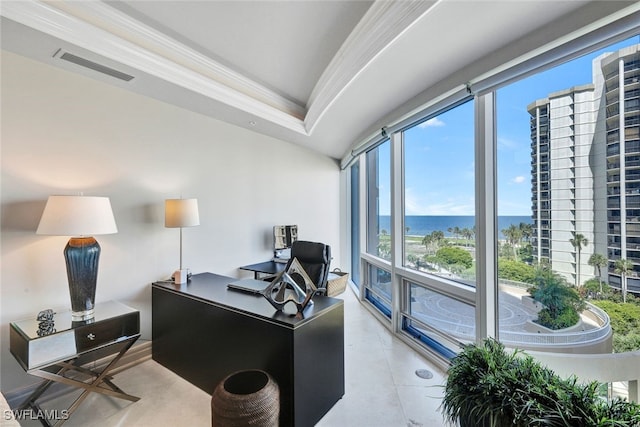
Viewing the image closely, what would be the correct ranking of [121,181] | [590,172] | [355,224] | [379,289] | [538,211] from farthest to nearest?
[355,224] → [379,289] → [121,181] → [538,211] → [590,172]

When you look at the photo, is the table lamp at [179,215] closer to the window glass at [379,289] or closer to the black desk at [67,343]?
the black desk at [67,343]

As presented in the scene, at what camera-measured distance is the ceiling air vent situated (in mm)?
2072

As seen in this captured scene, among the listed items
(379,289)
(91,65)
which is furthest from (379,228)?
(91,65)

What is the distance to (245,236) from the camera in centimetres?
383

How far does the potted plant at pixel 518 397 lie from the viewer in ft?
3.66

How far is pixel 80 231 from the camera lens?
1949 millimetres

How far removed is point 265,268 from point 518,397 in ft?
9.51

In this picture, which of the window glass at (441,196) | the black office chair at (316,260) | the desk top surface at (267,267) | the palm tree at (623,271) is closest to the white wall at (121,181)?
the desk top surface at (267,267)

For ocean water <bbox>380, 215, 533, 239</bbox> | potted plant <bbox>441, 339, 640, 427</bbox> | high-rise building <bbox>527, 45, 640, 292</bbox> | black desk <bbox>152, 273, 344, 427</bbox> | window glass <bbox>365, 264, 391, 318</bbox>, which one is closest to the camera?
potted plant <bbox>441, 339, 640, 427</bbox>

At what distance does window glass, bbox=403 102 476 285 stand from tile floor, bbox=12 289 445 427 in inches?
38.1

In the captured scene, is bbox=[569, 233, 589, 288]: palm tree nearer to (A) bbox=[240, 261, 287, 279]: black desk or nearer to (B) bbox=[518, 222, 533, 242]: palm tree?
(B) bbox=[518, 222, 533, 242]: palm tree

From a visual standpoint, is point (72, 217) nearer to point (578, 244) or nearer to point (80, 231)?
point (80, 231)

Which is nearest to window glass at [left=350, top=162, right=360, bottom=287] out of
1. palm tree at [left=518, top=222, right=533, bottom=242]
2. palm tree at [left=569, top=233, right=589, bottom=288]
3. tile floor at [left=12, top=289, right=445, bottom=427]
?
tile floor at [left=12, top=289, right=445, bottom=427]

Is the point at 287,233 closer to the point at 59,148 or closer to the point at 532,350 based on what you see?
the point at 59,148
